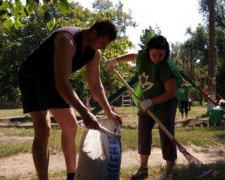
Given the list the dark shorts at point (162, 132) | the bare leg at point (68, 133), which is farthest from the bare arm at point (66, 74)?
the dark shorts at point (162, 132)

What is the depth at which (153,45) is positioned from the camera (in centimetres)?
333

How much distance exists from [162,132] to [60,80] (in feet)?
5.02

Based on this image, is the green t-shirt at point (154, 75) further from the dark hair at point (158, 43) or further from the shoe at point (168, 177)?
the shoe at point (168, 177)

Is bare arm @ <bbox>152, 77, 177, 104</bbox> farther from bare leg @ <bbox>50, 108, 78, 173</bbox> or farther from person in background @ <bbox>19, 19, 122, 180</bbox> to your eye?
bare leg @ <bbox>50, 108, 78, 173</bbox>

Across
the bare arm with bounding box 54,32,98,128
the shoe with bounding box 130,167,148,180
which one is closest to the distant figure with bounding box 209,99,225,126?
the shoe with bounding box 130,167,148,180

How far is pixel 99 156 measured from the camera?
8.18 ft

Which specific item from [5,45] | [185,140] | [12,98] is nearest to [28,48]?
[5,45]

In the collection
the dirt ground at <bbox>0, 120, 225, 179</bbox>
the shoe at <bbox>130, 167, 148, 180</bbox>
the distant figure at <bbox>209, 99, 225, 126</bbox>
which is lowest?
the dirt ground at <bbox>0, 120, 225, 179</bbox>

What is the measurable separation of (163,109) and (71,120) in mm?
1022

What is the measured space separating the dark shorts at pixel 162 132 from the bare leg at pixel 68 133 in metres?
0.89

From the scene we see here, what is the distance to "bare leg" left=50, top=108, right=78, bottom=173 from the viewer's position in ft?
9.88

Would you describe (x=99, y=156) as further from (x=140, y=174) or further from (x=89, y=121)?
(x=140, y=174)

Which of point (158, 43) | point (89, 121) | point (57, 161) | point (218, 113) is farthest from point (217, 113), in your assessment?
point (89, 121)

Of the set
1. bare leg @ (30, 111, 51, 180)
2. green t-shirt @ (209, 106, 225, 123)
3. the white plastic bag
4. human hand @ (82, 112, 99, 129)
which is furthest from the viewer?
green t-shirt @ (209, 106, 225, 123)
